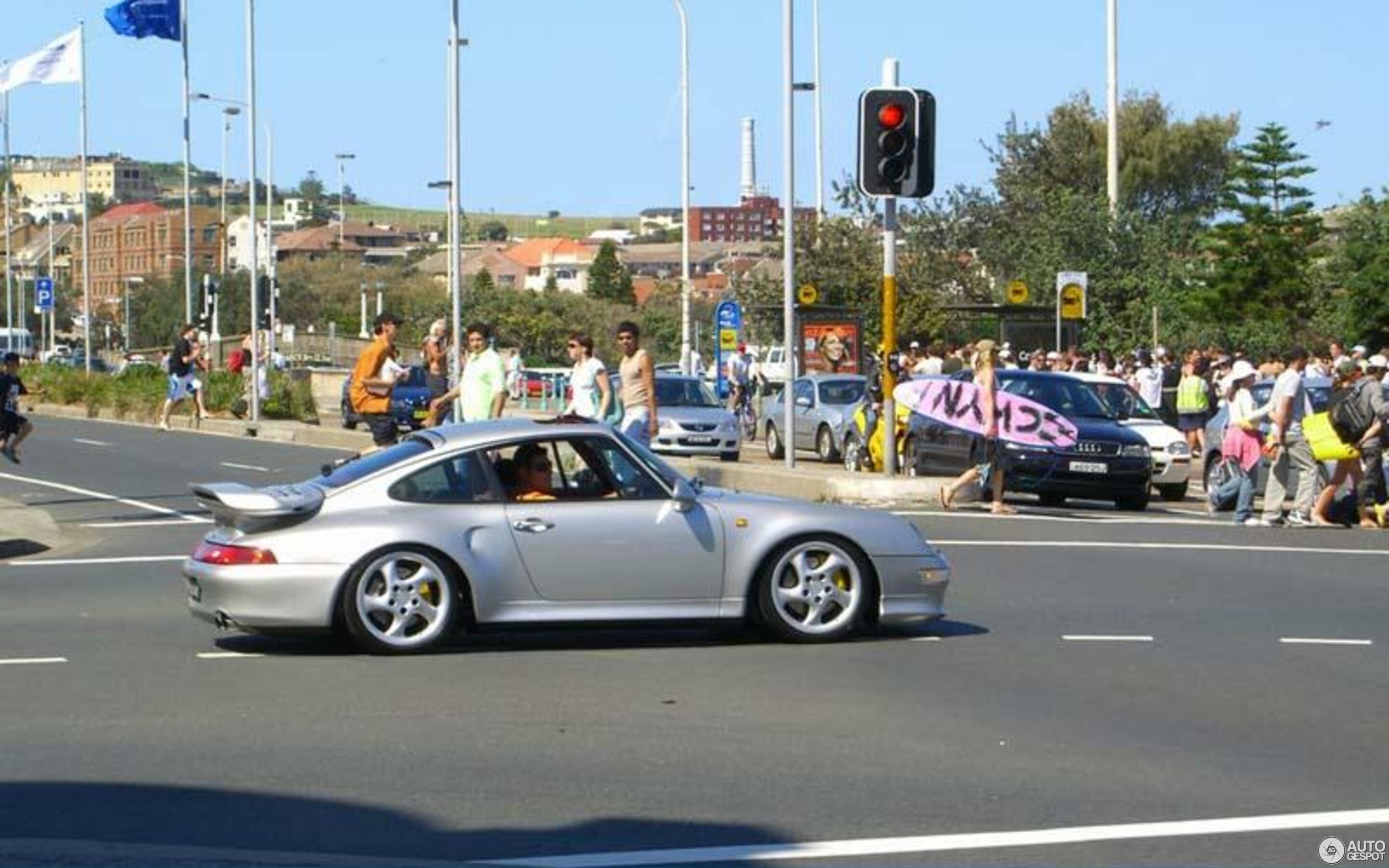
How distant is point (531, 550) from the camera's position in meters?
12.0

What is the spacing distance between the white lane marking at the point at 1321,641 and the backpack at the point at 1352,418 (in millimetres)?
8494

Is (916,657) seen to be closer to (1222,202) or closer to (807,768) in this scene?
(807,768)

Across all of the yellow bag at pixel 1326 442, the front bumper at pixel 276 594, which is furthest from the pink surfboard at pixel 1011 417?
the front bumper at pixel 276 594

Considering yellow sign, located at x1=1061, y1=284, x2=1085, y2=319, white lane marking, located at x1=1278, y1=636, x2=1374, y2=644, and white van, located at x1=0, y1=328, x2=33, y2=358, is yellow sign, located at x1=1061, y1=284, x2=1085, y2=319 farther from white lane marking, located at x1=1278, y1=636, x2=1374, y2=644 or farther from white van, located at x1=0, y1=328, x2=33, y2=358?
white van, located at x1=0, y1=328, x2=33, y2=358

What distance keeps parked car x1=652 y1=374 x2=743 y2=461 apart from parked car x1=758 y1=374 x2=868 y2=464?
3.06 ft

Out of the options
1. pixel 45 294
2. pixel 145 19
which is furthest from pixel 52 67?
pixel 45 294

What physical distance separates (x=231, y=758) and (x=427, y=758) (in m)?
0.83

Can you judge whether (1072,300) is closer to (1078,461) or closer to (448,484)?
(1078,461)

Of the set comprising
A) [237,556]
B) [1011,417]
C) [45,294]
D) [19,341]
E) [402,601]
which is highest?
[45,294]

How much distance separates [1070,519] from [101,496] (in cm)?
1137

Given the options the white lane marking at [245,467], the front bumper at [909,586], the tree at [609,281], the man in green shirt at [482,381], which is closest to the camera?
the front bumper at [909,586]

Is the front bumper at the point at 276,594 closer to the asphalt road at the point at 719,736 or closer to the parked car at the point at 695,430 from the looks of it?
the asphalt road at the point at 719,736

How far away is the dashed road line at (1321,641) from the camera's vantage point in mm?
12844

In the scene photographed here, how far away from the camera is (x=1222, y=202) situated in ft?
187
